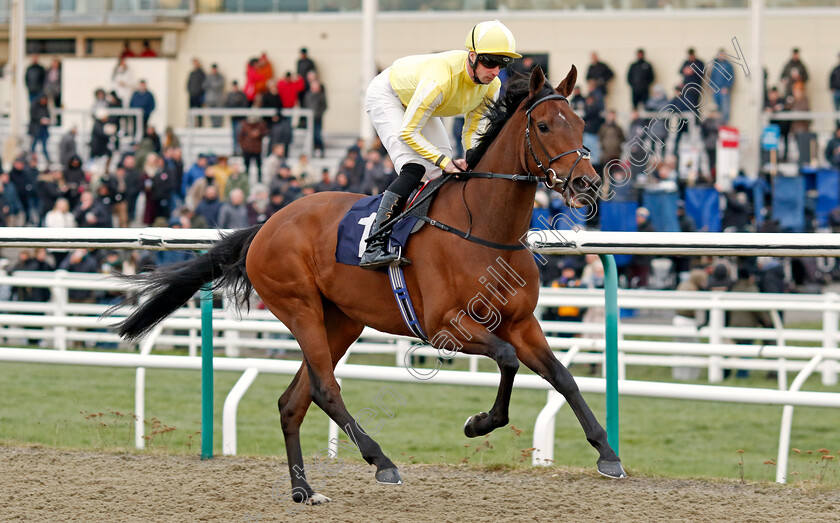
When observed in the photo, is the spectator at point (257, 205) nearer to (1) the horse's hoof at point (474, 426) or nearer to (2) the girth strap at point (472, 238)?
(2) the girth strap at point (472, 238)

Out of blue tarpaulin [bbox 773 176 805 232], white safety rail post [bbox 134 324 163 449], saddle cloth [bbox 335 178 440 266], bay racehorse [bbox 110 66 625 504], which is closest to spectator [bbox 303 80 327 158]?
blue tarpaulin [bbox 773 176 805 232]

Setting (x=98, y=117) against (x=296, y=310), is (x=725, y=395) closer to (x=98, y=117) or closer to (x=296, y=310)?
(x=296, y=310)

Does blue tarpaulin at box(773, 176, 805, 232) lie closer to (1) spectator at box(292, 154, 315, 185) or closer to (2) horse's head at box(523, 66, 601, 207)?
(1) spectator at box(292, 154, 315, 185)

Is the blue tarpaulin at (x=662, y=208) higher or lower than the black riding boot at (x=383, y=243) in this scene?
lower

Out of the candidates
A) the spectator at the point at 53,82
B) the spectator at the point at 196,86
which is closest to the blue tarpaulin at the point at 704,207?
the spectator at the point at 196,86

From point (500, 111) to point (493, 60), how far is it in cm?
22

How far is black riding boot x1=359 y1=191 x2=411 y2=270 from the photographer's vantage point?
14.0ft

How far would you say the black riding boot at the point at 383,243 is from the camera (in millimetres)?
4262

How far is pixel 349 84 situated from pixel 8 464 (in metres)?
16.6

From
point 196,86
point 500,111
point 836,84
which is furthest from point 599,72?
point 500,111

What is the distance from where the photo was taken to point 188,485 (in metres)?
4.34

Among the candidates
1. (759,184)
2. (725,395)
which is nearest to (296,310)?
(725,395)

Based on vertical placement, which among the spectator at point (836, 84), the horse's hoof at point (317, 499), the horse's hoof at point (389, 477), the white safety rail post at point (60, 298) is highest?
the spectator at point (836, 84)

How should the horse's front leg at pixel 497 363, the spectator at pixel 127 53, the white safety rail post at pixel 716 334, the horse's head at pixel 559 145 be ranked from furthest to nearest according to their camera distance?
1. the spectator at pixel 127 53
2. the white safety rail post at pixel 716 334
3. the horse's front leg at pixel 497 363
4. the horse's head at pixel 559 145
